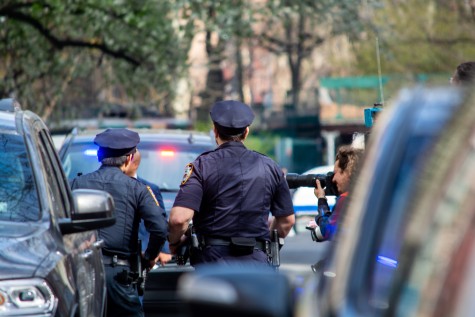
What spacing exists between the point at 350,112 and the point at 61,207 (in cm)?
3786

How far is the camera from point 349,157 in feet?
24.6

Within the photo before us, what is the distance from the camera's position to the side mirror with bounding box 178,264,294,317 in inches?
101

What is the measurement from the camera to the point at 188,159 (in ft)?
36.6

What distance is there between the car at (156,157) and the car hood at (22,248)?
5.13m

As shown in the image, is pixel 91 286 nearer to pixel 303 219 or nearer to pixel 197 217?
pixel 197 217

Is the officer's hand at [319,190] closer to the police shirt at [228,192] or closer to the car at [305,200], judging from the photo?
the police shirt at [228,192]

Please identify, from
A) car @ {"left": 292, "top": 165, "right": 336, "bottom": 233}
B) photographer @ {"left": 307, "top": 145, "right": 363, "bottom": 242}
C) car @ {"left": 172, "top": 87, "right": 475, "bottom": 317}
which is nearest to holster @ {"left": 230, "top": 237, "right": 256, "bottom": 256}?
photographer @ {"left": 307, "top": 145, "right": 363, "bottom": 242}

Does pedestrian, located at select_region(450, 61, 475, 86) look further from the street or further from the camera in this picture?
the street

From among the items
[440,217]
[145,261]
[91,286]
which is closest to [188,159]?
[145,261]

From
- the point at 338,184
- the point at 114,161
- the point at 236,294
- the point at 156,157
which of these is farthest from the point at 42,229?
the point at 156,157

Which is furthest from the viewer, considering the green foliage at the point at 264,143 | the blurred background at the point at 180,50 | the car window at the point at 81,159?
the green foliage at the point at 264,143

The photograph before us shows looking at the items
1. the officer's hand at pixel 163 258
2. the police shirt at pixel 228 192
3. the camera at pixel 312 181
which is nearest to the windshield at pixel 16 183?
the police shirt at pixel 228 192

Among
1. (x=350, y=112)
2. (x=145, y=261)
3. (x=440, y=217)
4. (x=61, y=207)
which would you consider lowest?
(x=350, y=112)

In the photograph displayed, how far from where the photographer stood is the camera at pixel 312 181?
25.6ft
